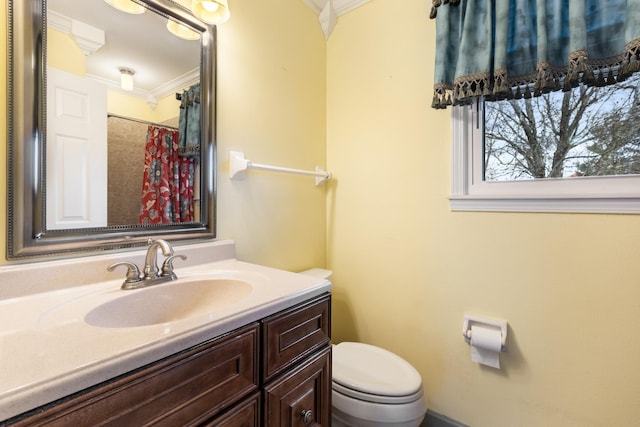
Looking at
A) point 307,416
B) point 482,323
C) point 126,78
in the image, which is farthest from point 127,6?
point 482,323

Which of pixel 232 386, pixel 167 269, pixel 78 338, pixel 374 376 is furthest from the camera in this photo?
pixel 374 376

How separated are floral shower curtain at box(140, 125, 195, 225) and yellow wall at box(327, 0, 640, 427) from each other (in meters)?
0.86

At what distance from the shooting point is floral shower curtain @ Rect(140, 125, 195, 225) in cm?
98

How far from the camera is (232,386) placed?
62 cm

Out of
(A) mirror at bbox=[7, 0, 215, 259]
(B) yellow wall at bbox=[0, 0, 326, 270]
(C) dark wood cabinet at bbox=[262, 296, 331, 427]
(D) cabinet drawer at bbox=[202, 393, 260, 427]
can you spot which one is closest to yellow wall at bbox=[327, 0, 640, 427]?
(B) yellow wall at bbox=[0, 0, 326, 270]

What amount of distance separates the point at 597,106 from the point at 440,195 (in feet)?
2.03

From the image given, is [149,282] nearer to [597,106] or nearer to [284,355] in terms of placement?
[284,355]

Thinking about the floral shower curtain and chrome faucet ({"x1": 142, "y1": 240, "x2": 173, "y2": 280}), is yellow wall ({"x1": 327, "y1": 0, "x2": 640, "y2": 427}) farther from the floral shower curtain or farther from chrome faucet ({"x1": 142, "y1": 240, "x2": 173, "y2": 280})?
chrome faucet ({"x1": 142, "y1": 240, "x2": 173, "y2": 280})

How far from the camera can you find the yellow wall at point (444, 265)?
3.24 ft

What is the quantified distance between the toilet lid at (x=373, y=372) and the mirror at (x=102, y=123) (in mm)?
796

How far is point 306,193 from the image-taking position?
1.59 meters

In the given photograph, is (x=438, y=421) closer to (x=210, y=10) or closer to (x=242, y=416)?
(x=242, y=416)

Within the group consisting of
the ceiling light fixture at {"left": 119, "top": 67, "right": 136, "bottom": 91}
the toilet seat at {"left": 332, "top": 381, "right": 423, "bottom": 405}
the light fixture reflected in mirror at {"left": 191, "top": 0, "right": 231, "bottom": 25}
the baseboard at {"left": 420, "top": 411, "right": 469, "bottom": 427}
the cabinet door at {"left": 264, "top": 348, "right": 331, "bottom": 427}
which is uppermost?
the light fixture reflected in mirror at {"left": 191, "top": 0, "right": 231, "bottom": 25}

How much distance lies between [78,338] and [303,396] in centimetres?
57
